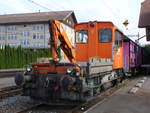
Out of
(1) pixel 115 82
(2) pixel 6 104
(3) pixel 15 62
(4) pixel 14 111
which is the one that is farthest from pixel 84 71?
(3) pixel 15 62

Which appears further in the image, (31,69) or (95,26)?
(95,26)

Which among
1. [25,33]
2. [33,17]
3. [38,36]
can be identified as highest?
[33,17]

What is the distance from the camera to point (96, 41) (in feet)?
37.7

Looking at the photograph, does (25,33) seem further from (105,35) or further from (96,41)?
(105,35)

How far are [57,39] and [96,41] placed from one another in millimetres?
2851

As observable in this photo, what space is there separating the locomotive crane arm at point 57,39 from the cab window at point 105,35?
71.7 inches

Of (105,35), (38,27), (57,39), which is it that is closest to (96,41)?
(105,35)

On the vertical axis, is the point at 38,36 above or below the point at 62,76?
above

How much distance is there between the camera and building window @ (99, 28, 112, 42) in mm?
11227

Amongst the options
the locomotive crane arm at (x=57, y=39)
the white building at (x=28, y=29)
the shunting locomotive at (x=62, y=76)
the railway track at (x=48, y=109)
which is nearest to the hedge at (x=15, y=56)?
the white building at (x=28, y=29)

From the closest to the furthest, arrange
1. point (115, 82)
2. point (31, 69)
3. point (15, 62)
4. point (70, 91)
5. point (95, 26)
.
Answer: point (70, 91) < point (31, 69) < point (95, 26) < point (115, 82) < point (15, 62)

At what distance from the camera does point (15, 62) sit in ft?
118

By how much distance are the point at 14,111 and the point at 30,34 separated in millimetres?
55470

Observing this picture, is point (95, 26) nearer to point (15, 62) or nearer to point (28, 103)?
point (28, 103)
